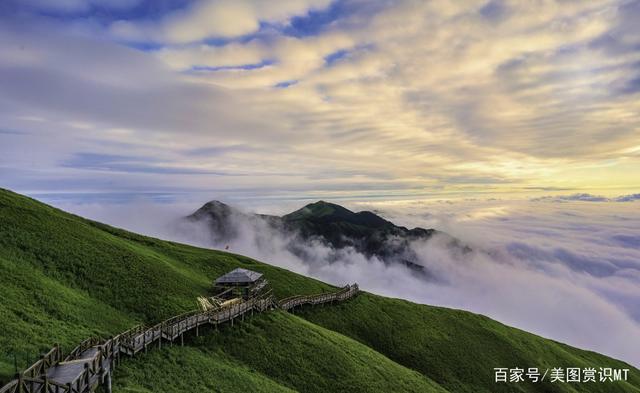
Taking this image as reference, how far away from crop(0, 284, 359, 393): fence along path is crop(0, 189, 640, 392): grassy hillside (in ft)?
5.21

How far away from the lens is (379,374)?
48844mm

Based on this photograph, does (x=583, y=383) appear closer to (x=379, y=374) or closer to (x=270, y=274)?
(x=379, y=374)

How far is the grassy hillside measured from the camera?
114 ft

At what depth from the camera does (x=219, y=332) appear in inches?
1775

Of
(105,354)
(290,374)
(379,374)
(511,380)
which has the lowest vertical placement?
(511,380)

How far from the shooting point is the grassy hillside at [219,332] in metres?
34.8

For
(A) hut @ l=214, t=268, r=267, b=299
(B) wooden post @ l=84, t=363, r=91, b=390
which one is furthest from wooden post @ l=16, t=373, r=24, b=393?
(A) hut @ l=214, t=268, r=267, b=299

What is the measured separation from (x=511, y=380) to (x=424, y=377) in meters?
20.3

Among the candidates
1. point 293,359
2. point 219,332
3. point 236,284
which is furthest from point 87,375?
point 236,284

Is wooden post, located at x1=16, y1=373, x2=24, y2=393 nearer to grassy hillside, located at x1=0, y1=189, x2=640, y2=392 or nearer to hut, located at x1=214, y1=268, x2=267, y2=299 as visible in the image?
grassy hillside, located at x1=0, y1=189, x2=640, y2=392

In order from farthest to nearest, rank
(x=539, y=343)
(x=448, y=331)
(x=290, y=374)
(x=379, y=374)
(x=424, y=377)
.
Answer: (x=539, y=343)
(x=448, y=331)
(x=424, y=377)
(x=379, y=374)
(x=290, y=374)

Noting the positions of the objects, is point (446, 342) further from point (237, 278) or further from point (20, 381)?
point (20, 381)

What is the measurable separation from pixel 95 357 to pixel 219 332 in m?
20.3

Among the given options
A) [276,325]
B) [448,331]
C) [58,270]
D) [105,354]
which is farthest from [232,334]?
[448,331]
